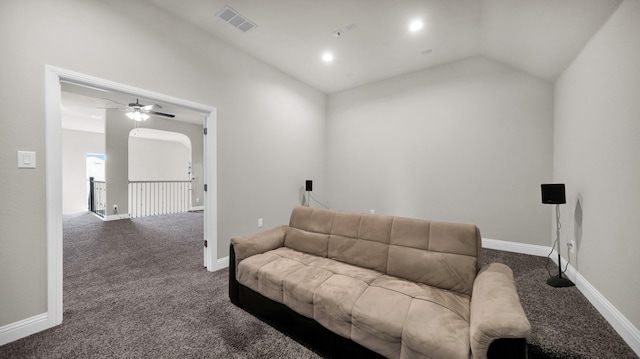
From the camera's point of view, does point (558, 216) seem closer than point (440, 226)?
No

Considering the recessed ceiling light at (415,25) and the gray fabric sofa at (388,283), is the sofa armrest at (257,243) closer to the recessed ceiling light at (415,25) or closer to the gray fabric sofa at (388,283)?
the gray fabric sofa at (388,283)

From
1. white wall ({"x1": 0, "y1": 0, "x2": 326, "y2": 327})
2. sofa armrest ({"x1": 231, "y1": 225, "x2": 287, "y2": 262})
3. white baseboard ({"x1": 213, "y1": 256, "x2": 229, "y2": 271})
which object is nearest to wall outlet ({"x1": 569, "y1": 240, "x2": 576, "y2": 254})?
sofa armrest ({"x1": 231, "y1": 225, "x2": 287, "y2": 262})

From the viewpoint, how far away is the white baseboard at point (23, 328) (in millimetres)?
1744

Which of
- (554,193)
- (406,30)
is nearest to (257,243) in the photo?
(406,30)

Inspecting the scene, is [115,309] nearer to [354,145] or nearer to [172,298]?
[172,298]

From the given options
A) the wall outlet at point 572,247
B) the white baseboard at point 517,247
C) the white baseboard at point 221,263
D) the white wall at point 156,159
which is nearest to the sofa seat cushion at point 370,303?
the white baseboard at point 221,263

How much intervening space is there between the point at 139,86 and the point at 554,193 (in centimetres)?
461

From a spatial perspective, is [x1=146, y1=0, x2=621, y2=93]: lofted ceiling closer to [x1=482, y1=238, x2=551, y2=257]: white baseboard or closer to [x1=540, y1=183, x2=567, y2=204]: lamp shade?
[x1=540, y1=183, x2=567, y2=204]: lamp shade

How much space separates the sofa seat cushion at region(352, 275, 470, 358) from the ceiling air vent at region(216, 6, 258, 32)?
3.14 metres

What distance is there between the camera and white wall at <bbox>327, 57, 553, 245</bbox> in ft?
11.1

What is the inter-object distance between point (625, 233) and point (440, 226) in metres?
1.38

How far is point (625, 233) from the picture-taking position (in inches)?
70.6

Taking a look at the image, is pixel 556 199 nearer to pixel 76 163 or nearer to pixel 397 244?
pixel 397 244

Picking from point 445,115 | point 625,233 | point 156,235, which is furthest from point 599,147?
Result: point 156,235
